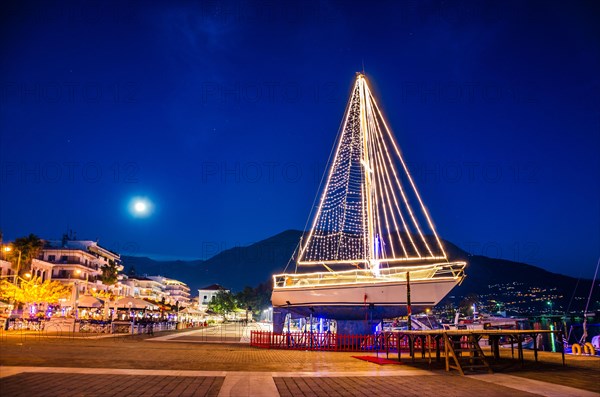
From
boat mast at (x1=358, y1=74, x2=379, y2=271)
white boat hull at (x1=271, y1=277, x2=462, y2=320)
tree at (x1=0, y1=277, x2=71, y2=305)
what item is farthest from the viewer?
tree at (x1=0, y1=277, x2=71, y2=305)

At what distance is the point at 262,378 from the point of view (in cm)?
1035

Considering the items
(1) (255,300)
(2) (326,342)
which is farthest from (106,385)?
(1) (255,300)

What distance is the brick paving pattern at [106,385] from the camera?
7977 mm

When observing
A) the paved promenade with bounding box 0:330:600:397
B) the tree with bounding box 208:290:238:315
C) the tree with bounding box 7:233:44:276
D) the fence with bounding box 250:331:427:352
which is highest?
the tree with bounding box 7:233:44:276

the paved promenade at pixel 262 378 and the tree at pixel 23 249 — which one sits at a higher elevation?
the tree at pixel 23 249

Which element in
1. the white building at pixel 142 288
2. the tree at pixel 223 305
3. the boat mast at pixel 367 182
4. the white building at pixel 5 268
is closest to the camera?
the boat mast at pixel 367 182

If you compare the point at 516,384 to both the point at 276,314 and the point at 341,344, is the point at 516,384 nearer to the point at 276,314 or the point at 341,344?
the point at 341,344

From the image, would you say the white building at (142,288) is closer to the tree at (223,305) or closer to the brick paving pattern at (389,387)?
the tree at (223,305)

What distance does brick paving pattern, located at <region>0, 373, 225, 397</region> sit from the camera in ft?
26.2

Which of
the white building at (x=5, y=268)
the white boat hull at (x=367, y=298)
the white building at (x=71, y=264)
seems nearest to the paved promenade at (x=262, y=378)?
the white boat hull at (x=367, y=298)

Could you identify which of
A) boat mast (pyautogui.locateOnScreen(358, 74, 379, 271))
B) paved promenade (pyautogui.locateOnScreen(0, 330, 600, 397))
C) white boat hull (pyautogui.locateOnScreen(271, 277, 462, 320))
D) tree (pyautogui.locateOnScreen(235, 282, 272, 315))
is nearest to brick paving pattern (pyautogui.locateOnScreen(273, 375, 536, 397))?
paved promenade (pyautogui.locateOnScreen(0, 330, 600, 397))

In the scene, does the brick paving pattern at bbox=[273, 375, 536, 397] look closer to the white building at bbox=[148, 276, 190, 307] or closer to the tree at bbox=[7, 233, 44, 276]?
the tree at bbox=[7, 233, 44, 276]

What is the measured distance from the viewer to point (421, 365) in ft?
45.1

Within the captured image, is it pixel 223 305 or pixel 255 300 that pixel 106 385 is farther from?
pixel 255 300
